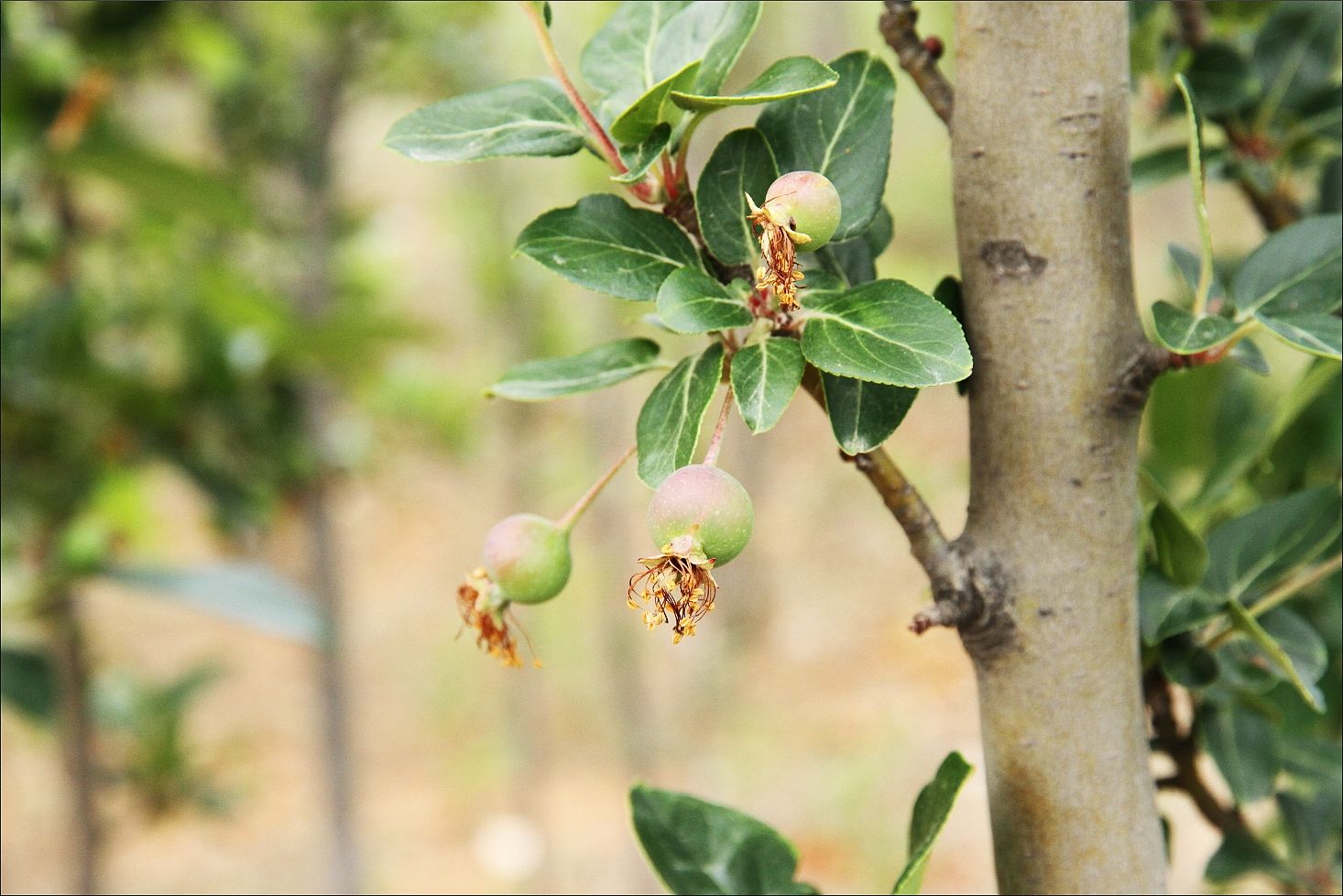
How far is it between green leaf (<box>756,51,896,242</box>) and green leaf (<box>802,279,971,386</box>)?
0.09ft

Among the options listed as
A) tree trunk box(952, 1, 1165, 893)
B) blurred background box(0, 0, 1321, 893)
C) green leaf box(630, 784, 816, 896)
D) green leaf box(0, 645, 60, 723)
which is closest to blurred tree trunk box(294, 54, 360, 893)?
blurred background box(0, 0, 1321, 893)

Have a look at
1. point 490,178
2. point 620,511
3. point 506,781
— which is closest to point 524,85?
point 490,178

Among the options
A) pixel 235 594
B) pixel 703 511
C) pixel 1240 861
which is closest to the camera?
pixel 703 511

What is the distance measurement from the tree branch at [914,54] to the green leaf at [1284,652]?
0.71 feet

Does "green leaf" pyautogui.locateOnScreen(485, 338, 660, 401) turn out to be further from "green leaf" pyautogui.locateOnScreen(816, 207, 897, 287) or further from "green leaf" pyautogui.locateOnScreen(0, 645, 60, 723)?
"green leaf" pyautogui.locateOnScreen(0, 645, 60, 723)

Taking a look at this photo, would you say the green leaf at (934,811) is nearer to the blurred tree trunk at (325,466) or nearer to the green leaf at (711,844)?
the green leaf at (711,844)

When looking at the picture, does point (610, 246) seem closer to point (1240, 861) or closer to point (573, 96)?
point (573, 96)

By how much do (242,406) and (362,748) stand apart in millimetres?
2724

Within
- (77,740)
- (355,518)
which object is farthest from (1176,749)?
(355,518)

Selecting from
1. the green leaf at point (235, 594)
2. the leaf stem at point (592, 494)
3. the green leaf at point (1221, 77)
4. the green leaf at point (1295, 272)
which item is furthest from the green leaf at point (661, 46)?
the green leaf at point (235, 594)

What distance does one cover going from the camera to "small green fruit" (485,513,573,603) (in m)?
0.39

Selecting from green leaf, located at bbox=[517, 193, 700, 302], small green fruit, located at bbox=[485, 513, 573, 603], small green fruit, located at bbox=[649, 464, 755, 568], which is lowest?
small green fruit, located at bbox=[649, 464, 755, 568]

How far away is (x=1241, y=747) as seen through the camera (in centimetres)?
50

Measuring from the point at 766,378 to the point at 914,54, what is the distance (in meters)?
0.15
